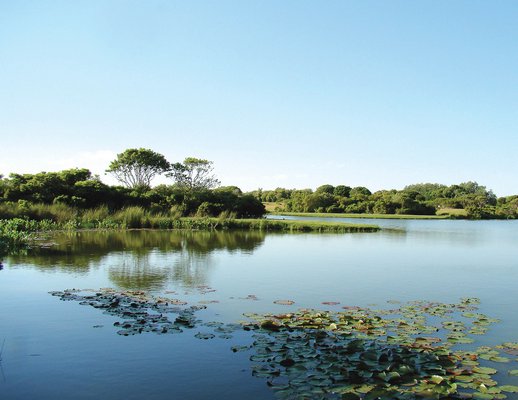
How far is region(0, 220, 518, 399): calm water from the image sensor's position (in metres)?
5.75

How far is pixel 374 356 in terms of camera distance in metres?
6.22

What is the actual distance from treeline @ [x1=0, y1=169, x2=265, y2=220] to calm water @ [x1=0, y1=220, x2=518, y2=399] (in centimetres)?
919

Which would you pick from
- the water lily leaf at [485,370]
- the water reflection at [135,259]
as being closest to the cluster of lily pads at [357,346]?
the water lily leaf at [485,370]

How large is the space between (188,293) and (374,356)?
5.52m

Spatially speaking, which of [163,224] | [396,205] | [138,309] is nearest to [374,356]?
[138,309]

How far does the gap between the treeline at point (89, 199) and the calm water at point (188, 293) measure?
9.19m

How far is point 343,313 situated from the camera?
8984mm

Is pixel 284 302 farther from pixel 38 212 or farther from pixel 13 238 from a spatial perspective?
pixel 38 212

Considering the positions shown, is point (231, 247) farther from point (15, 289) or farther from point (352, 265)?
point (15, 289)

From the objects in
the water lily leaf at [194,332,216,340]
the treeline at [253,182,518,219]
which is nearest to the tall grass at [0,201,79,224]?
the water lily leaf at [194,332,216,340]

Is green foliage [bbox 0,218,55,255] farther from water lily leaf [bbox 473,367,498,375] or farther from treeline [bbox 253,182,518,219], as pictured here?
treeline [bbox 253,182,518,219]

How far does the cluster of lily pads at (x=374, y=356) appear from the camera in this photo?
536cm

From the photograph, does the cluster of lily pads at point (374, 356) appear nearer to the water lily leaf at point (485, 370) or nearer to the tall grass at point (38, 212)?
the water lily leaf at point (485, 370)

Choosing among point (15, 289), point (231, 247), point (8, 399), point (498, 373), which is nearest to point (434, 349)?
point (498, 373)
